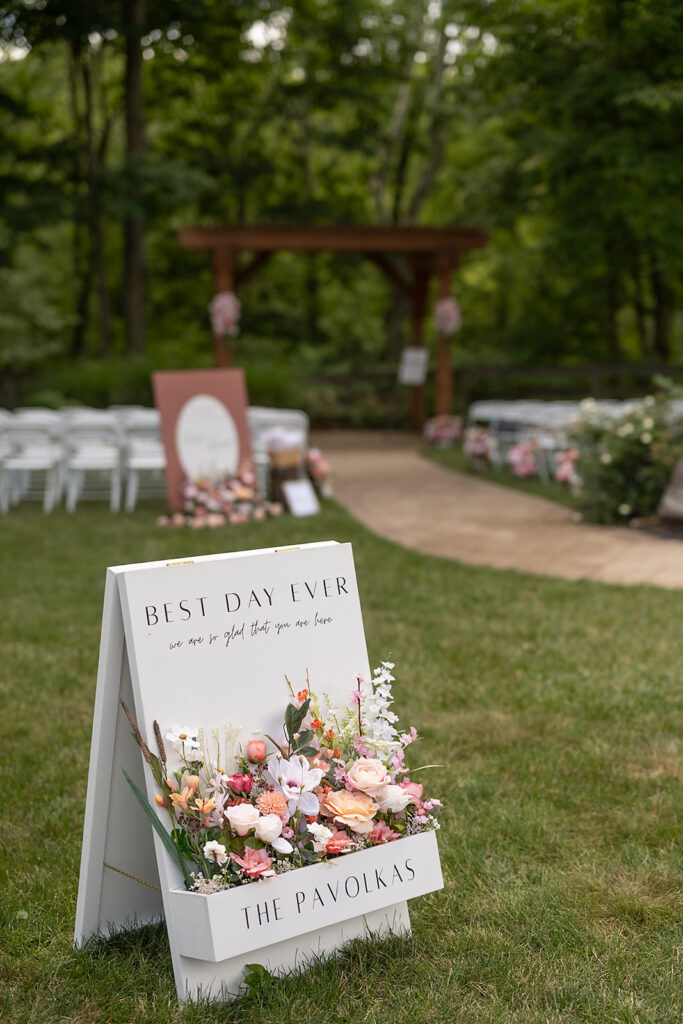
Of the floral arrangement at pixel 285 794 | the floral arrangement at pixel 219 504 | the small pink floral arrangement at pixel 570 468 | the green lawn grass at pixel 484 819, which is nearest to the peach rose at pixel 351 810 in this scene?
the floral arrangement at pixel 285 794

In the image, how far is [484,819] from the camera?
324 cm

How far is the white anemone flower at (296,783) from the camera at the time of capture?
2.29m

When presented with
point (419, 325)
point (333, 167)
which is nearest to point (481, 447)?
point (419, 325)

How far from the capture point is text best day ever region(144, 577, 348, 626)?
229 cm

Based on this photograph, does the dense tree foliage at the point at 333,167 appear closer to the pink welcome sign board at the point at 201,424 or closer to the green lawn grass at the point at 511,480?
the green lawn grass at the point at 511,480

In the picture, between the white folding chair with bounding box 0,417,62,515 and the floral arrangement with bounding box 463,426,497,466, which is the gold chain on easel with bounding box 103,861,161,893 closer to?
the white folding chair with bounding box 0,417,62,515

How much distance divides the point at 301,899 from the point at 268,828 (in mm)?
205

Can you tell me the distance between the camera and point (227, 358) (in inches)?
659

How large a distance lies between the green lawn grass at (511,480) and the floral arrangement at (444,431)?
89cm

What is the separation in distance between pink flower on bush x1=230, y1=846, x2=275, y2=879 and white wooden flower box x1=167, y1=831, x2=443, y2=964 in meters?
0.03

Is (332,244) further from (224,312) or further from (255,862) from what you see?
(255,862)

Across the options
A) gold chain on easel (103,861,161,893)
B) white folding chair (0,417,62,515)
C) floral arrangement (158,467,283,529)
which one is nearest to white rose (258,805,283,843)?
gold chain on easel (103,861,161,893)

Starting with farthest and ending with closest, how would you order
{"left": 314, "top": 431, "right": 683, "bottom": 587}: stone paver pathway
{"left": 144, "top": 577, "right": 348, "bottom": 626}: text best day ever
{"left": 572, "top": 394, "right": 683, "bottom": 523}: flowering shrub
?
1. {"left": 572, "top": 394, "right": 683, "bottom": 523}: flowering shrub
2. {"left": 314, "top": 431, "right": 683, "bottom": 587}: stone paver pathway
3. {"left": 144, "top": 577, "right": 348, "bottom": 626}: text best day ever

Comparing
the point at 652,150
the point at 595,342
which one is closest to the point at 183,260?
the point at 595,342
